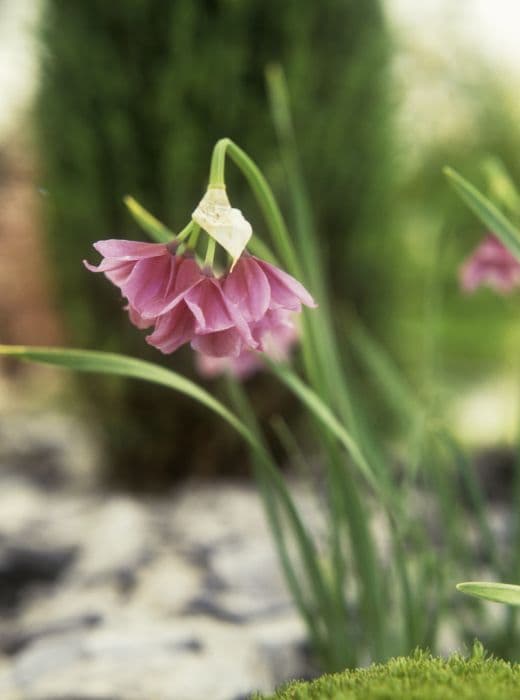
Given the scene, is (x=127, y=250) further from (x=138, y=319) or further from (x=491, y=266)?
(x=491, y=266)

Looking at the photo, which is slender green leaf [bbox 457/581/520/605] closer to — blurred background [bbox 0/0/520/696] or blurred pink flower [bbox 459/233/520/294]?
blurred pink flower [bbox 459/233/520/294]

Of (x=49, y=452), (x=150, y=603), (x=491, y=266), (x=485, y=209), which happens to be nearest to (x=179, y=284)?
(x=485, y=209)

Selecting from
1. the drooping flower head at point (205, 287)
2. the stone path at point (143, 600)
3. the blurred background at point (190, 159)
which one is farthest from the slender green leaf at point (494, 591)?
the blurred background at point (190, 159)

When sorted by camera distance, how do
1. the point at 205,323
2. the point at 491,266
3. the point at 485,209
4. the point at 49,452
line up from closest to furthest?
the point at 205,323
the point at 485,209
the point at 491,266
the point at 49,452

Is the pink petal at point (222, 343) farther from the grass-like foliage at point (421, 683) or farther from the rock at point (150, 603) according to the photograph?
the rock at point (150, 603)

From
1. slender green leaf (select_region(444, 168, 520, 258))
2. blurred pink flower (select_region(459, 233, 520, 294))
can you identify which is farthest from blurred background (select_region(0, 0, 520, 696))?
slender green leaf (select_region(444, 168, 520, 258))

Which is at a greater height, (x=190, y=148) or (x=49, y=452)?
(x=190, y=148)

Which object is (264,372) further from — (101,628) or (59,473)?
(101,628)
